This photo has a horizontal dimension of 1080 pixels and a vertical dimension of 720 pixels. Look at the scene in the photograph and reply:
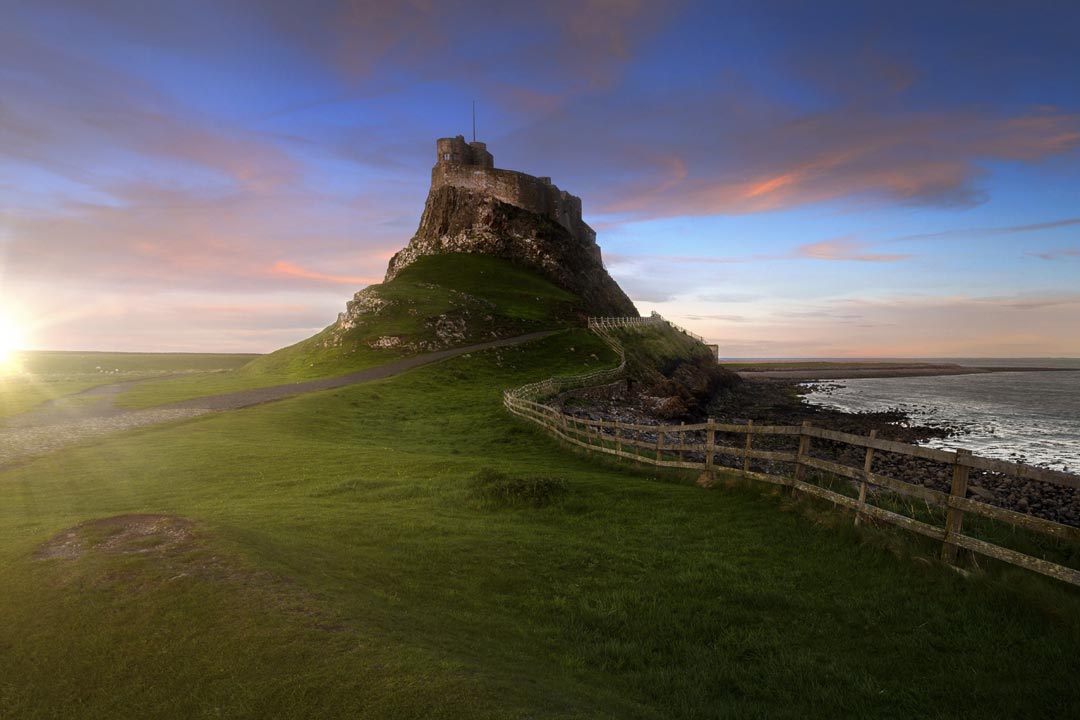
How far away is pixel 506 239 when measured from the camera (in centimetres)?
10719

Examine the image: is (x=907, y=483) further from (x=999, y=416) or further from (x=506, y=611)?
(x=999, y=416)

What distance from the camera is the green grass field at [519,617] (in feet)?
18.3

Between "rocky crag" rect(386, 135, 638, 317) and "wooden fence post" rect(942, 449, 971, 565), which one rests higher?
"rocky crag" rect(386, 135, 638, 317)

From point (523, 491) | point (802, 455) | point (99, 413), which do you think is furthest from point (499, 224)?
point (802, 455)

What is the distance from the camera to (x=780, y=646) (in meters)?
A: 7.48

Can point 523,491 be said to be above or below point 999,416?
above

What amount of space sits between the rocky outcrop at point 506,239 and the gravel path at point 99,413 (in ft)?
185

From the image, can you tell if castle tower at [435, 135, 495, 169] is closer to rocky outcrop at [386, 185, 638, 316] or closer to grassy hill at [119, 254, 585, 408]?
rocky outcrop at [386, 185, 638, 316]

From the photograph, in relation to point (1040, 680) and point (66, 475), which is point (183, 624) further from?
point (66, 475)

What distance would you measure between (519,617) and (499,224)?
10424cm

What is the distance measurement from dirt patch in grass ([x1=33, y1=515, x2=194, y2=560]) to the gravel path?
1547 cm

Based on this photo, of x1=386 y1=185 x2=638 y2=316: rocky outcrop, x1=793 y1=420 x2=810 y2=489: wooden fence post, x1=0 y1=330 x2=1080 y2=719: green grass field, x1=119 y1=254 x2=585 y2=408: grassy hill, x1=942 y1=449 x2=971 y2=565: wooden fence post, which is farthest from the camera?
x1=386 y1=185 x2=638 y2=316: rocky outcrop

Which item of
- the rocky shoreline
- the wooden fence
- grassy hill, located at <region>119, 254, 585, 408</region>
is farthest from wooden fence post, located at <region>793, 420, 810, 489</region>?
grassy hill, located at <region>119, 254, 585, 408</region>

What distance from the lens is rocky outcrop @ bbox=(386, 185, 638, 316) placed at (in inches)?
4181
